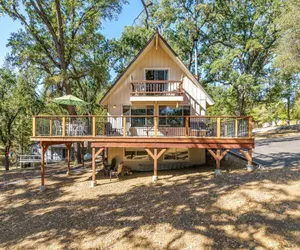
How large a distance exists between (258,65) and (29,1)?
22.7 meters

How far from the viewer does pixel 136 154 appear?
12.7 metres

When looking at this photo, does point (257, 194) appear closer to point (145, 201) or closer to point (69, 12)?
point (145, 201)

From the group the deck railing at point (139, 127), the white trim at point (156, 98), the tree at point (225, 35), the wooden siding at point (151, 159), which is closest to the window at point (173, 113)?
the deck railing at point (139, 127)

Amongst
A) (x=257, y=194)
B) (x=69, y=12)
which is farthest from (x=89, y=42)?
(x=257, y=194)

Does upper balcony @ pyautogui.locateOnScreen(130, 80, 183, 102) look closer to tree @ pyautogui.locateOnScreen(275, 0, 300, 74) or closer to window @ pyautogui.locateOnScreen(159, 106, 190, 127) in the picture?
window @ pyautogui.locateOnScreen(159, 106, 190, 127)

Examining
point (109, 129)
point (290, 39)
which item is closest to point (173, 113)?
point (109, 129)

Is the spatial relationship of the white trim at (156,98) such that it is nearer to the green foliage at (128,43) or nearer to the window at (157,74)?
the window at (157,74)

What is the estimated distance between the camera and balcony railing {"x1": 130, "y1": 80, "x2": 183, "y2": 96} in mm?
11734

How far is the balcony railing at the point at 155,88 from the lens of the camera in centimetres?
1173

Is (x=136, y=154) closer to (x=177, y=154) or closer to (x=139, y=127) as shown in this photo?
(x=139, y=127)

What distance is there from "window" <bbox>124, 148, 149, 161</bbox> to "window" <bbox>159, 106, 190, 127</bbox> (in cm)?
220

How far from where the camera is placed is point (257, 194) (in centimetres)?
682

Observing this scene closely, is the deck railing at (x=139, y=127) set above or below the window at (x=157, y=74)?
below

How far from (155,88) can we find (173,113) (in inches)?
77.7
